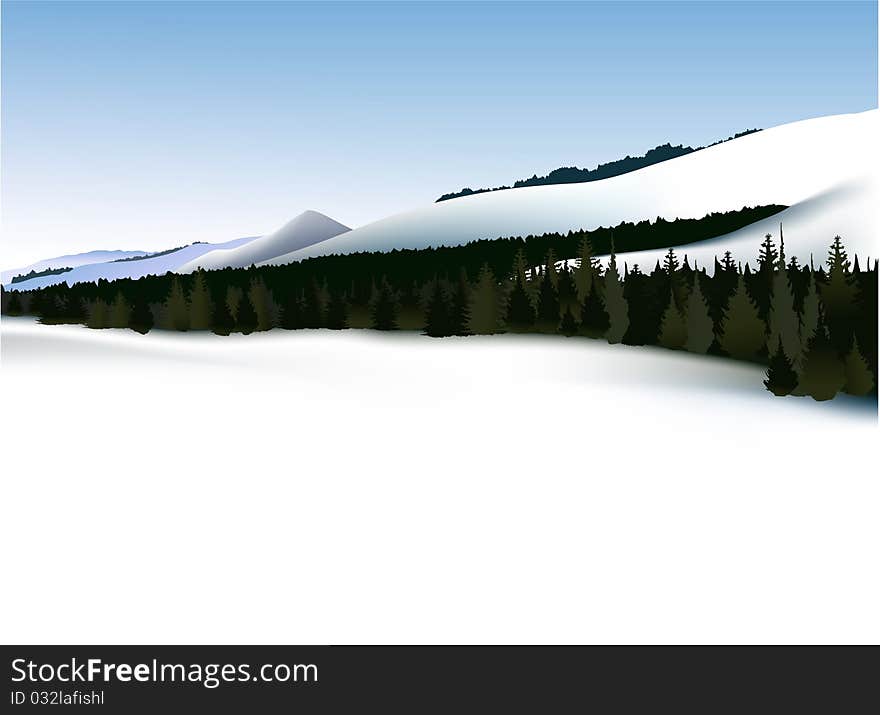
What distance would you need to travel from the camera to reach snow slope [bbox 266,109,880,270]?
84.9m

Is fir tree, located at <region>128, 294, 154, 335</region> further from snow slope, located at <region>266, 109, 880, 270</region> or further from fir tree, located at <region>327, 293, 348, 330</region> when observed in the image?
snow slope, located at <region>266, 109, 880, 270</region>

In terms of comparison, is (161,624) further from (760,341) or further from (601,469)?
(760,341)

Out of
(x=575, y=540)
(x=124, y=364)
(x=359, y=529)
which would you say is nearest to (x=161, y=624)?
(x=359, y=529)

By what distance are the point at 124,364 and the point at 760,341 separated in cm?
1564

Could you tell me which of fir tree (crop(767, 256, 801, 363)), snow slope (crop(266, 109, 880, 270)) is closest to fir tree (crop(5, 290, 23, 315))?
fir tree (crop(767, 256, 801, 363))

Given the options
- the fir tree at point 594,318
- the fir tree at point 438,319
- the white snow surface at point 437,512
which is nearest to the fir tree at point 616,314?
the fir tree at point 594,318

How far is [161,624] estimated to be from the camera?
7.11 meters

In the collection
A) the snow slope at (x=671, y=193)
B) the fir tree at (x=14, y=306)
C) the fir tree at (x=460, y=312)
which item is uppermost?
the snow slope at (x=671, y=193)

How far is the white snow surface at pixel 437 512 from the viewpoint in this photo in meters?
7.34

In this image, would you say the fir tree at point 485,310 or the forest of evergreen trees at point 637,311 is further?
the fir tree at point 485,310

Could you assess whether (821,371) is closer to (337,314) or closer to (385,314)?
(385,314)

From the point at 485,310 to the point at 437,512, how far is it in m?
18.5

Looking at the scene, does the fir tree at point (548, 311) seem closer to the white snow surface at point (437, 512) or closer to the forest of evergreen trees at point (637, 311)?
the forest of evergreen trees at point (637, 311)

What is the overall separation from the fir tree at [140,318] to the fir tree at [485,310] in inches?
542
